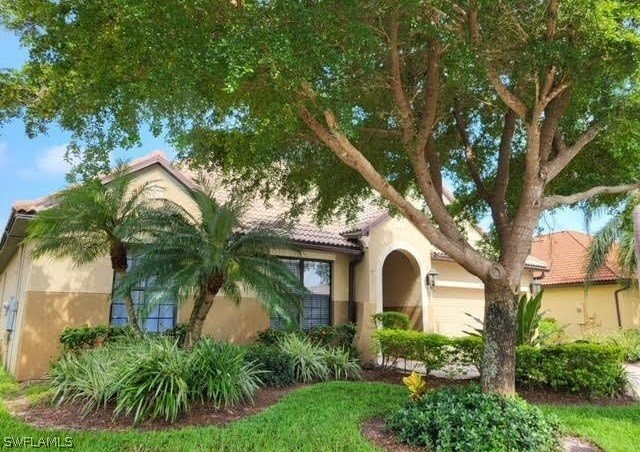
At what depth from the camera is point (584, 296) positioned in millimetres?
26016

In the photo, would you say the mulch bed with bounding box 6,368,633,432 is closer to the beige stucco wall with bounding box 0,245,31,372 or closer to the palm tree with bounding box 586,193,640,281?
the beige stucco wall with bounding box 0,245,31,372

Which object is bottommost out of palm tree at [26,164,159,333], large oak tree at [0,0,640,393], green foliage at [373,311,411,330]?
green foliage at [373,311,411,330]

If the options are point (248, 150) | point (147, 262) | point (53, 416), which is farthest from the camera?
point (147, 262)

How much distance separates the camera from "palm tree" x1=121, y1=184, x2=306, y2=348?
10.5 meters

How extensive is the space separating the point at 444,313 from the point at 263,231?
Result: 1171 centimetres

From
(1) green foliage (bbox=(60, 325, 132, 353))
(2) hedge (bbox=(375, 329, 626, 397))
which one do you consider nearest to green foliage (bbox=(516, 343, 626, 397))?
(2) hedge (bbox=(375, 329, 626, 397))

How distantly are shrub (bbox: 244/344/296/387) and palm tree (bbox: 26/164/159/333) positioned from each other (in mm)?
2911

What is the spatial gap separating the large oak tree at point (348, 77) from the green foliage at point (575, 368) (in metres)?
3.62

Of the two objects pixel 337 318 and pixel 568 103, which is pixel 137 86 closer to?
pixel 568 103

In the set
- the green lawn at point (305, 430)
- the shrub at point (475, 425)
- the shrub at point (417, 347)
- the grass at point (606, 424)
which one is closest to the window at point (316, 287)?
the shrub at point (417, 347)

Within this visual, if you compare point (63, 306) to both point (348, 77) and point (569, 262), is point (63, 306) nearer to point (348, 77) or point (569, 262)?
point (348, 77)

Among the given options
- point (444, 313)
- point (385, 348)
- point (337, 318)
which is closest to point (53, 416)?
point (385, 348)

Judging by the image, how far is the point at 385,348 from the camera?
13570mm

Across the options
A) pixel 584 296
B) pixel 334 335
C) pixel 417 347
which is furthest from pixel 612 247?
pixel 334 335
